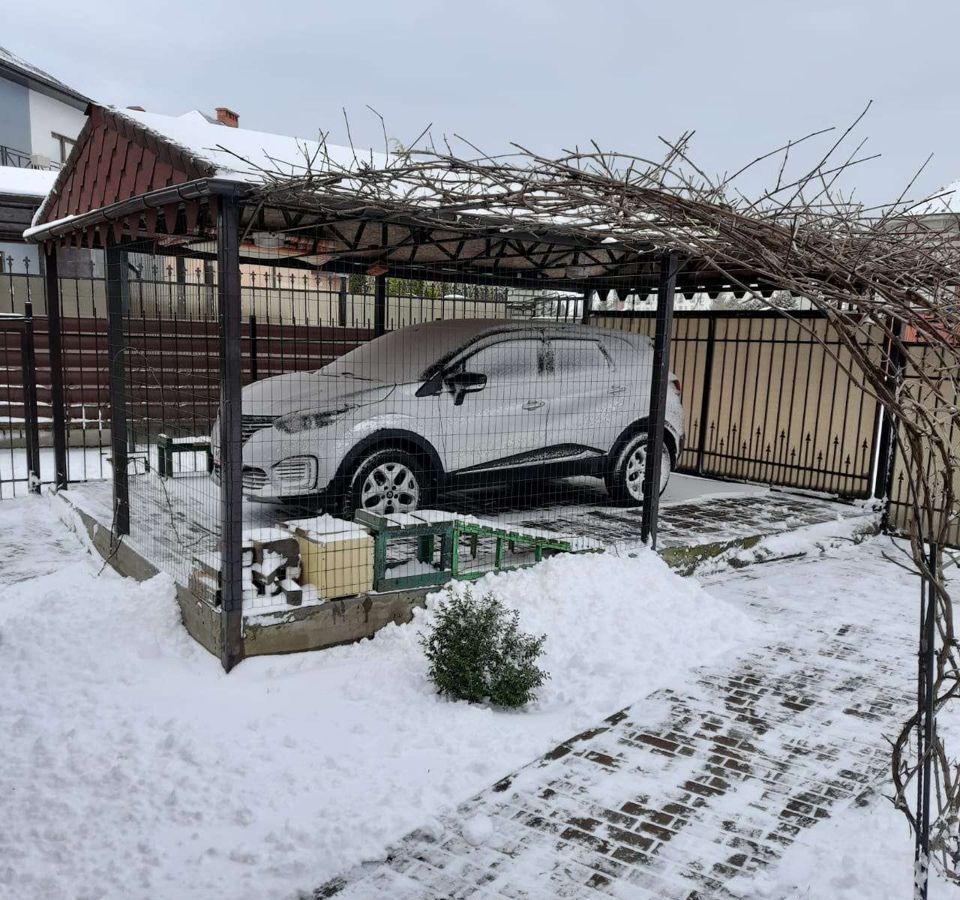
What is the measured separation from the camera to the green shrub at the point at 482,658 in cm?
471

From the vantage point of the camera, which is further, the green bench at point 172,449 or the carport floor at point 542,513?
the green bench at point 172,449

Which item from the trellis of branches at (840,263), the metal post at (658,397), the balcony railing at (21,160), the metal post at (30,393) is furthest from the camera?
the balcony railing at (21,160)

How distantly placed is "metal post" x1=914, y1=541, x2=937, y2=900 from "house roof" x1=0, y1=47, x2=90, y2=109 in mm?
27655

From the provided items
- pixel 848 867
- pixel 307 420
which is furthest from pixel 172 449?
pixel 848 867

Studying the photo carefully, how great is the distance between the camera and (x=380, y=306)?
9609mm

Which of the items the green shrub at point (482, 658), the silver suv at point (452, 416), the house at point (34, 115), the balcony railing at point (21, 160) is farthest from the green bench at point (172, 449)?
the balcony railing at point (21, 160)

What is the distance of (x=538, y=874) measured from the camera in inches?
131

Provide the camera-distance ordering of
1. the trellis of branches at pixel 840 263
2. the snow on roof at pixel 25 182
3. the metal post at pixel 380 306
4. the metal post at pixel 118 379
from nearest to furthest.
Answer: the trellis of branches at pixel 840 263
the metal post at pixel 118 379
the metal post at pixel 380 306
the snow on roof at pixel 25 182

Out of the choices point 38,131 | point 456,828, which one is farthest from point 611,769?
point 38,131

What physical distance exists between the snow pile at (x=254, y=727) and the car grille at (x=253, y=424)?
153 centimetres

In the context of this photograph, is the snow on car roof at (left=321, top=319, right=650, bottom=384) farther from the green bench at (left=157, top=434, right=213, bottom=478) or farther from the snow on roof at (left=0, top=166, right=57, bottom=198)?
the snow on roof at (left=0, top=166, right=57, bottom=198)

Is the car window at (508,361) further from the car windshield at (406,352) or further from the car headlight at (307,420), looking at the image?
the car headlight at (307,420)

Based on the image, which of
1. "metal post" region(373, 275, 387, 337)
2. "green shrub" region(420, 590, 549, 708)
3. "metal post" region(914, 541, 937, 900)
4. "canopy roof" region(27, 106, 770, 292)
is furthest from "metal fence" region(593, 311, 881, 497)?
"metal post" region(914, 541, 937, 900)

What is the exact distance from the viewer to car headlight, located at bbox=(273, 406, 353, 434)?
22.2 ft
